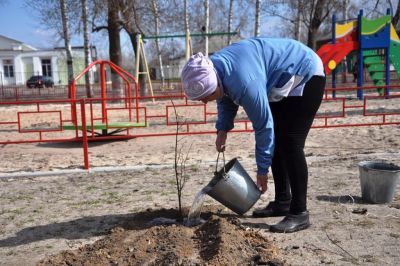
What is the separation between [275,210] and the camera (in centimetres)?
351

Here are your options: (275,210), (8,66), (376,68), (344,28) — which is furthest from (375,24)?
(8,66)

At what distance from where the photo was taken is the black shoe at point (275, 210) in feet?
11.5

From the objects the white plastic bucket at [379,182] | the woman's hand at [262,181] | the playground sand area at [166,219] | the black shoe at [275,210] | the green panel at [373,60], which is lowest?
the playground sand area at [166,219]

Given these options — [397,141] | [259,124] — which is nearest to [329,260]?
[259,124]

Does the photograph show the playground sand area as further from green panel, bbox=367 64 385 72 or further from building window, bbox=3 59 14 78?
building window, bbox=3 59 14 78

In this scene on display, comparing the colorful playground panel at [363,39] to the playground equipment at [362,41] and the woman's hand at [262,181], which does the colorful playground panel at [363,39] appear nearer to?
the playground equipment at [362,41]

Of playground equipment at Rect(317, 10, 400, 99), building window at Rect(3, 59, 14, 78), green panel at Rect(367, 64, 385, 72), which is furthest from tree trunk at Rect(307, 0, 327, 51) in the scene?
building window at Rect(3, 59, 14, 78)

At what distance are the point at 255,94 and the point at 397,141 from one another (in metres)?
5.37

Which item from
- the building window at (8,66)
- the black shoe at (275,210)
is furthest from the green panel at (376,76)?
the building window at (8,66)

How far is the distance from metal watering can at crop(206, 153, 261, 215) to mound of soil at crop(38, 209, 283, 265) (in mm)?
145

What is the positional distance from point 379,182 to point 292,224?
1025 millimetres

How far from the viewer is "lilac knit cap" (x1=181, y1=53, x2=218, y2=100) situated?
8.30 ft

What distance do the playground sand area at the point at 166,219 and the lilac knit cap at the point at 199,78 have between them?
957mm

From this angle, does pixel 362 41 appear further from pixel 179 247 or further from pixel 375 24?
pixel 179 247
